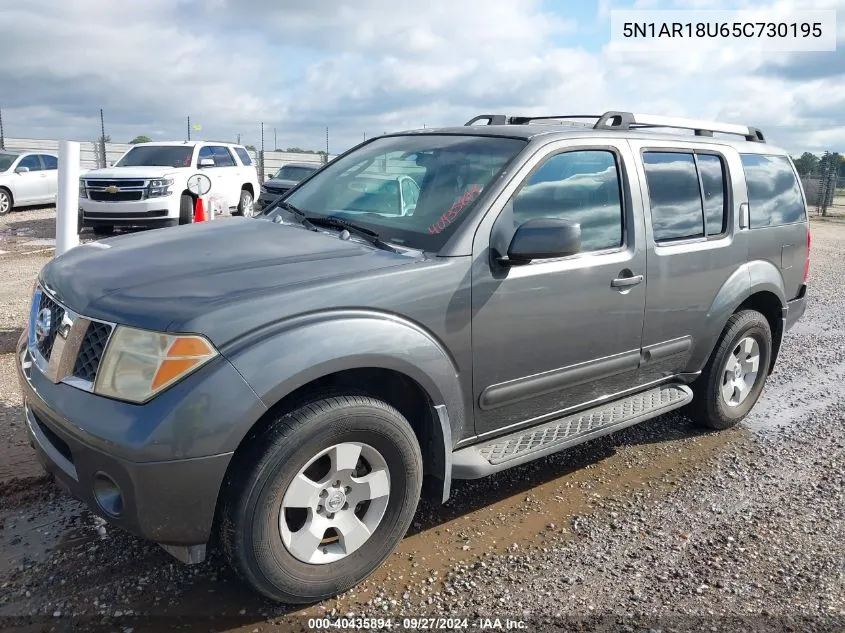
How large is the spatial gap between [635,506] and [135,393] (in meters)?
2.63

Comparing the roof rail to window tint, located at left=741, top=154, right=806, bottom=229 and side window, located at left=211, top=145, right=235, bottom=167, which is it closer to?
window tint, located at left=741, top=154, right=806, bottom=229

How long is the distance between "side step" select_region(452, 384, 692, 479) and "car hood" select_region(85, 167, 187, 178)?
34.3 ft

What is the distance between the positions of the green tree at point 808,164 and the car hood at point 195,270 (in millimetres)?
31914

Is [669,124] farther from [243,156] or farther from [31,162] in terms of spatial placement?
[31,162]

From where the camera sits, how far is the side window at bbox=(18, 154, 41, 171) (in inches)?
658

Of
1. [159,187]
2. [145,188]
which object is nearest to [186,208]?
[159,187]

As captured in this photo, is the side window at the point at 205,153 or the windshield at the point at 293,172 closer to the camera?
the side window at the point at 205,153

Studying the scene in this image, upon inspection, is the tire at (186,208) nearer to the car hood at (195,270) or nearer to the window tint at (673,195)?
the car hood at (195,270)

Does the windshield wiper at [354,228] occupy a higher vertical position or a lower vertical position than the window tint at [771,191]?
lower

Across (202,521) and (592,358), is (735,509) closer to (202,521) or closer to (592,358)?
(592,358)

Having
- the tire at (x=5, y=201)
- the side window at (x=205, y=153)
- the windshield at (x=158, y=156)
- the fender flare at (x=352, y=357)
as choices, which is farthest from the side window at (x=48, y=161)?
the fender flare at (x=352, y=357)

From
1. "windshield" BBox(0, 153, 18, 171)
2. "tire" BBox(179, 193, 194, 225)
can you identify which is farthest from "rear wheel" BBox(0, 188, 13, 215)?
"tire" BBox(179, 193, 194, 225)

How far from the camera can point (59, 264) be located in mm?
3121

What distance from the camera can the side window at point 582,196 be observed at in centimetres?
338
